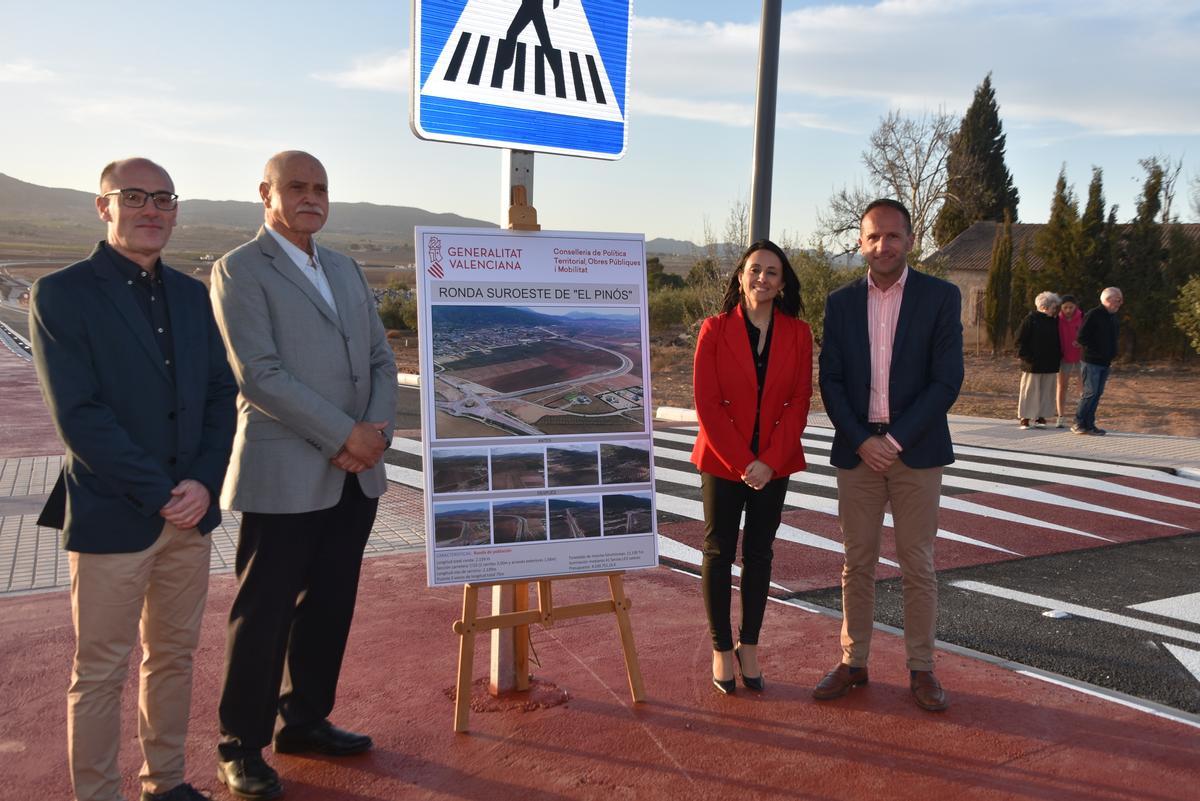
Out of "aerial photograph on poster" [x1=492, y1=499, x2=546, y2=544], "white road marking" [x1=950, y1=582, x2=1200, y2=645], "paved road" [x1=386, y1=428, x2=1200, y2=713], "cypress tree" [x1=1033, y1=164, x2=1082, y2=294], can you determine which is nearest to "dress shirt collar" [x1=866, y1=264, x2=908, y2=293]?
"aerial photograph on poster" [x1=492, y1=499, x2=546, y2=544]

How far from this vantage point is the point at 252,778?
11.3 feet

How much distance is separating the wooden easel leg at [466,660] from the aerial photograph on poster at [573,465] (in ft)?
1.97

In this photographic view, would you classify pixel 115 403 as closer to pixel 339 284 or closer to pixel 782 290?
pixel 339 284

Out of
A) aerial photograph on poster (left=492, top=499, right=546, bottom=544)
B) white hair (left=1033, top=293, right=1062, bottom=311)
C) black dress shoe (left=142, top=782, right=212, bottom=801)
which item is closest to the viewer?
black dress shoe (left=142, top=782, right=212, bottom=801)

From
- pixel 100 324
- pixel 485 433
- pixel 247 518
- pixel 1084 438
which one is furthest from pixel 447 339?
pixel 1084 438

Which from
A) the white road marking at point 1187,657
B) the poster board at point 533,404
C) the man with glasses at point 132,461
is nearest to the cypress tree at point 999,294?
the white road marking at point 1187,657

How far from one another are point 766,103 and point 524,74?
4043 millimetres

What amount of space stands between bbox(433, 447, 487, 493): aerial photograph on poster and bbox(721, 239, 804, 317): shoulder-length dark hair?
4.59 feet

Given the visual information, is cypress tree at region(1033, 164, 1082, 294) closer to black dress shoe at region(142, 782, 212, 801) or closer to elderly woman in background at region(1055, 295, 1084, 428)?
elderly woman in background at region(1055, 295, 1084, 428)

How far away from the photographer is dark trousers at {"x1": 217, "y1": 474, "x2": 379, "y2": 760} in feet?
11.5

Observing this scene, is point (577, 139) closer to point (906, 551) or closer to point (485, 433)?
point (485, 433)

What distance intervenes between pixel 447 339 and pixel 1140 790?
3.19m

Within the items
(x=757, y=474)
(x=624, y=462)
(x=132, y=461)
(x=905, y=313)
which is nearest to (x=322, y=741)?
(x=132, y=461)

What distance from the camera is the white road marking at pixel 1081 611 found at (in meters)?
5.43
